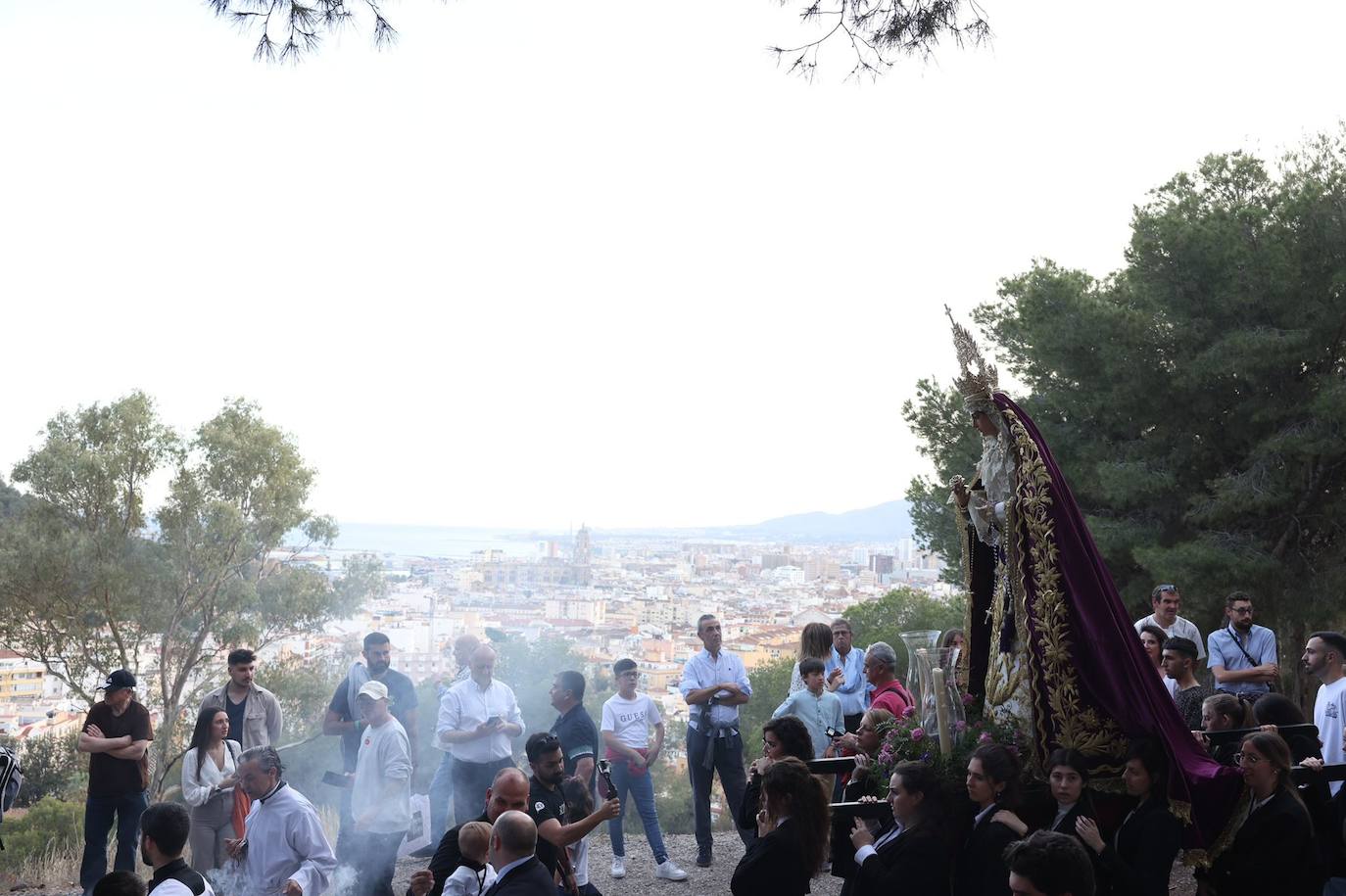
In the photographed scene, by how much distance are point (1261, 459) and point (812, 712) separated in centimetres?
861

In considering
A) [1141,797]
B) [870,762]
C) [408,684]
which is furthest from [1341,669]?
[408,684]

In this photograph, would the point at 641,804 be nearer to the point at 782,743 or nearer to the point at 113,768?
the point at 782,743

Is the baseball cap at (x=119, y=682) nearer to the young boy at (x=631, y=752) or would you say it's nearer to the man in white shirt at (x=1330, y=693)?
the young boy at (x=631, y=752)

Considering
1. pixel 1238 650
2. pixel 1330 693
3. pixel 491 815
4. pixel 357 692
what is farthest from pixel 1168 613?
pixel 357 692

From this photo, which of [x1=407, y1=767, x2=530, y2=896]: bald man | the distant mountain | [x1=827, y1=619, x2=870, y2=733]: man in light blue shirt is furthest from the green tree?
the distant mountain

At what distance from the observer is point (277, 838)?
560cm

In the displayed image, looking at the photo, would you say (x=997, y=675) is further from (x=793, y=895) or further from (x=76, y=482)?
(x=76, y=482)

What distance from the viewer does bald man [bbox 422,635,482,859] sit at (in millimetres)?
8617

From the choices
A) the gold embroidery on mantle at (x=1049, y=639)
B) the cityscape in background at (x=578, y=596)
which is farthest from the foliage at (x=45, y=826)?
the gold embroidery on mantle at (x=1049, y=639)

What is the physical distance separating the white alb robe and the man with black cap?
2488mm

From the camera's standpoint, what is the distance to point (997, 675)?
5695mm

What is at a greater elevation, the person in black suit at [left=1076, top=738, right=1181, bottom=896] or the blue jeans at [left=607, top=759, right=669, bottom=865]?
the person in black suit at [left=1076, top=738, right=1181, bottom=896]

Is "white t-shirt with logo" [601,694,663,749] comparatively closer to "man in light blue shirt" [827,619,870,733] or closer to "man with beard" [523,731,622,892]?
"man in light blue shirt" [827,619,870,733]

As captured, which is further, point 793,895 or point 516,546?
point 516,546
